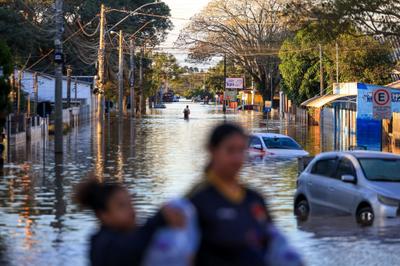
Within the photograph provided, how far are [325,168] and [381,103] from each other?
43.8 feet

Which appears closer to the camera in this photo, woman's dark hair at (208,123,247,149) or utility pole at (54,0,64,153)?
woman's dark hair at (208,123,247,149)

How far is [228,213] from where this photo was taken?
5410 millimetres

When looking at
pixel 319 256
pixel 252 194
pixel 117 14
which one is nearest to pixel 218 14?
pixel 117 14

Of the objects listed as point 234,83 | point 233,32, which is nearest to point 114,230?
point 233,32

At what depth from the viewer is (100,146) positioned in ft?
155

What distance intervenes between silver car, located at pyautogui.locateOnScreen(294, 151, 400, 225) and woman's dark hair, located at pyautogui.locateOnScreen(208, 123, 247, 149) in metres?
11.9

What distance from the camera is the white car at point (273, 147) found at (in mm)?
36312

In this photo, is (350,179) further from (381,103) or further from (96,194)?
(381,103)

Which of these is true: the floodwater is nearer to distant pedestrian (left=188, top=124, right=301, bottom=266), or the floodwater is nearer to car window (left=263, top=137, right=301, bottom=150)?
car window (left=263, top=137, right=301, bottom=150)

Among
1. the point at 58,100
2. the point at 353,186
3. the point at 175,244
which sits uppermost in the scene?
the point at 58,100

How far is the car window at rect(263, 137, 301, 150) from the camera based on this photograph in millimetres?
37031

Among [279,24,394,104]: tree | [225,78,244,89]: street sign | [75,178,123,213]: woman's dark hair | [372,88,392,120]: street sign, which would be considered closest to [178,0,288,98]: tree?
[279,24,394,104]: tree

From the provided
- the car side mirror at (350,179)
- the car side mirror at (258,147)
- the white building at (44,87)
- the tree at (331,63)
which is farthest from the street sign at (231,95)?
the car side mirror at (350,179)

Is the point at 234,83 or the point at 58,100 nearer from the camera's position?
the point at 58,100
